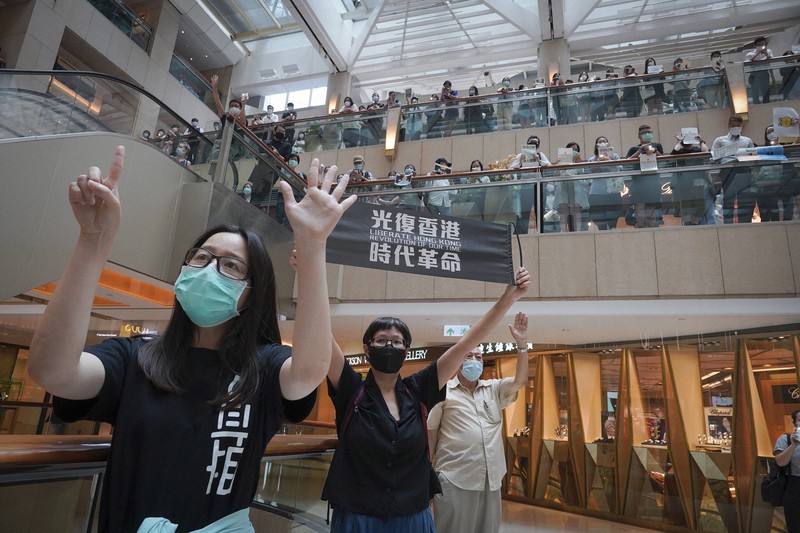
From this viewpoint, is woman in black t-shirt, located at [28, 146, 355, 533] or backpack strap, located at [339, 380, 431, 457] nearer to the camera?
woman in black t-shirt, located at [28, 146, 355, 533]

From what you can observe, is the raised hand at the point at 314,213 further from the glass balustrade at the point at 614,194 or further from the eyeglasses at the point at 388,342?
the glass balustrade at the point at 614,194

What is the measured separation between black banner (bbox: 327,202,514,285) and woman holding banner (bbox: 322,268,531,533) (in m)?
0.91

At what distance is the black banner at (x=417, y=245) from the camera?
10.2 ft

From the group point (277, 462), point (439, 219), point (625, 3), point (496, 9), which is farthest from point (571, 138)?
point (277, 462)

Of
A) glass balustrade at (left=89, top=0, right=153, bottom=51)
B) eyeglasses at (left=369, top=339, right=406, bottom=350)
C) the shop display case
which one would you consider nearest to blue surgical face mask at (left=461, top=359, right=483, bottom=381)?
eyeglasses at (left=369, top=339, right=406, bottom=350)

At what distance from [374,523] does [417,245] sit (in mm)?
1731

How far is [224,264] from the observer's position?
3.93ft

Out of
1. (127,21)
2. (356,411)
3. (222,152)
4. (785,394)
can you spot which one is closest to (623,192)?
(785,394)

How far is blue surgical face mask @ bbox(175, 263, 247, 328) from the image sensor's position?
45.9 inches

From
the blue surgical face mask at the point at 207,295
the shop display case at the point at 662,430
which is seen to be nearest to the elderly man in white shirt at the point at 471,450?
the blue surgical face mask at the point at 207,295

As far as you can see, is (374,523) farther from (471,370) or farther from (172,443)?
(471,370)

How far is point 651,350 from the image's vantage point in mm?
7090

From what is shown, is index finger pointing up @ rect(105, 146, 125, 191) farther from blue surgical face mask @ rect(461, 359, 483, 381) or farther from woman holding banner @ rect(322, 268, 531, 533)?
blue surgical face mask @ rect(461, 359, 483, 381)

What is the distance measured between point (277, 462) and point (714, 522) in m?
5.85
